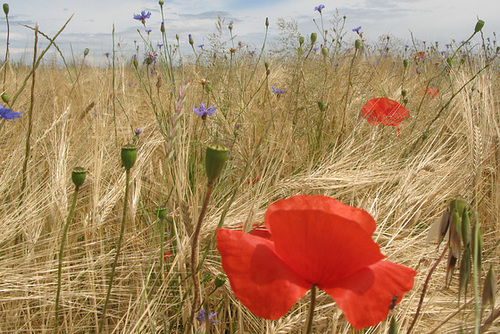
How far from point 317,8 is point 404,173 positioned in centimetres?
171

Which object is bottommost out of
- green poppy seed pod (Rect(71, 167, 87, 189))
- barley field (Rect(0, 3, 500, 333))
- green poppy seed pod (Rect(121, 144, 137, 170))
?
barley field (Rect(0, 3, 500, 333))

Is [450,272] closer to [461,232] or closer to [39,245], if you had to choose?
[461,232]

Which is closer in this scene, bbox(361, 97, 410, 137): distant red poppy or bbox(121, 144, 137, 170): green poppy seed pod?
bbox(121, 144, 137, 170): green poppy seed pod

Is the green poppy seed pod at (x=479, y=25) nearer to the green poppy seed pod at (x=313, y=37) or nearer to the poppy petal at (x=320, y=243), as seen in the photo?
the green poppy seed pod at (x=313, y=37)

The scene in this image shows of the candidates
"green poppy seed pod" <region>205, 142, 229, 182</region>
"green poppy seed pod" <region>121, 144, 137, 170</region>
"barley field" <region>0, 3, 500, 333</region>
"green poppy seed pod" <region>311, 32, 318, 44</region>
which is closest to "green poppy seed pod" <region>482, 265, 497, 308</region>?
"barley field" <region>0, 3, 500, 333</region>

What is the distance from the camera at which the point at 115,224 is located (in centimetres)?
111

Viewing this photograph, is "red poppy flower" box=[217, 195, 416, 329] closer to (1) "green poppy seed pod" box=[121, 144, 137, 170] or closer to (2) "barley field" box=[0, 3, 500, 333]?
(2) "barley field" box=[0, 3, 500, 333]

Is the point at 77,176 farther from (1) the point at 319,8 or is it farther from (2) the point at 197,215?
(1) the point at 319,8

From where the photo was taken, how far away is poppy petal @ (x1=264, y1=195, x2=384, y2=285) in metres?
0.55

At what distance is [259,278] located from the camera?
1.84 feet

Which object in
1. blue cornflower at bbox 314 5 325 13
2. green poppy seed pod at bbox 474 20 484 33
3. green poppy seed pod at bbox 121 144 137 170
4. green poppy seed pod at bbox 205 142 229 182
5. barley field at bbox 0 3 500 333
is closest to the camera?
green poppy seed pod at bbox 205 142 229 182

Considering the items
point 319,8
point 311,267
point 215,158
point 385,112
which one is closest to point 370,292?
point 311,267

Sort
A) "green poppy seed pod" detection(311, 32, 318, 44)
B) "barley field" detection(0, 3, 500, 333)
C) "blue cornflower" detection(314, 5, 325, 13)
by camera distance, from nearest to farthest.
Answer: "barley field" detection(0, 3, 500, 333), "green poppy seed pod" detection(311, 32, 318, 44), "blue cornflower" detection(314, 5, 325, 13)

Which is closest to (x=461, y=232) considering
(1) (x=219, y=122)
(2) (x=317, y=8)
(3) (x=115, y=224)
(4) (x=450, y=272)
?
(4) (x=450, y=272)
